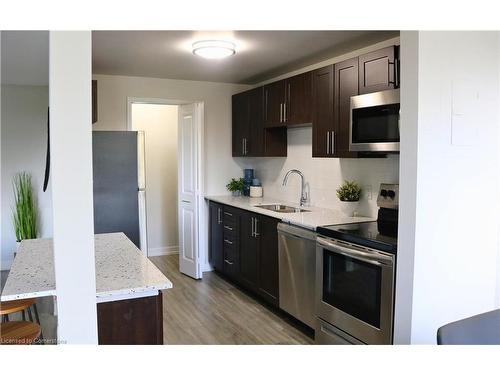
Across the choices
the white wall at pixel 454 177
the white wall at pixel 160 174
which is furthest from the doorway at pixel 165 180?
the white wall at pixel 454 177

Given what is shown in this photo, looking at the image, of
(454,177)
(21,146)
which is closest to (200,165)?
(21,146)

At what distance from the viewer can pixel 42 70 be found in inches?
154

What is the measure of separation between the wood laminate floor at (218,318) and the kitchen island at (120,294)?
1327 millimetres

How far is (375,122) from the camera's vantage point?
2857 mm

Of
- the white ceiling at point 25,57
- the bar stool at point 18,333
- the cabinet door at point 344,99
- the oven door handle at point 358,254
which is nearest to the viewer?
the bar stool at point 18,333

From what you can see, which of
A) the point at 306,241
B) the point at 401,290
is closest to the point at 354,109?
the point at 306,241

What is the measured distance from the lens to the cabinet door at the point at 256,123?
4527 millimetres

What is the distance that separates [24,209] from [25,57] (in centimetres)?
214

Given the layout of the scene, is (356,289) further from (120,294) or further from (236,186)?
(236,186)

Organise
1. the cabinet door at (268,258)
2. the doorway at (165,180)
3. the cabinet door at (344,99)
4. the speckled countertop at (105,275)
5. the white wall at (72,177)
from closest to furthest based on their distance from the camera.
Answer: the white wall at (72,177) < the speckled countertop at (105,275) < the cabinet door at (344,99) < the cabinet door at (268,258) < the doorway at (165,180)

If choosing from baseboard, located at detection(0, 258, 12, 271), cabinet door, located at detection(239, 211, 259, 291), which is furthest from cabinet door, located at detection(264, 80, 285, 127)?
baseboard, located at detection(0, 258, 12, 271)

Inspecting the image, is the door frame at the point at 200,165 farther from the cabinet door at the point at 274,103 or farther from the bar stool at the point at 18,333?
the bar stool at the point at 18,333
